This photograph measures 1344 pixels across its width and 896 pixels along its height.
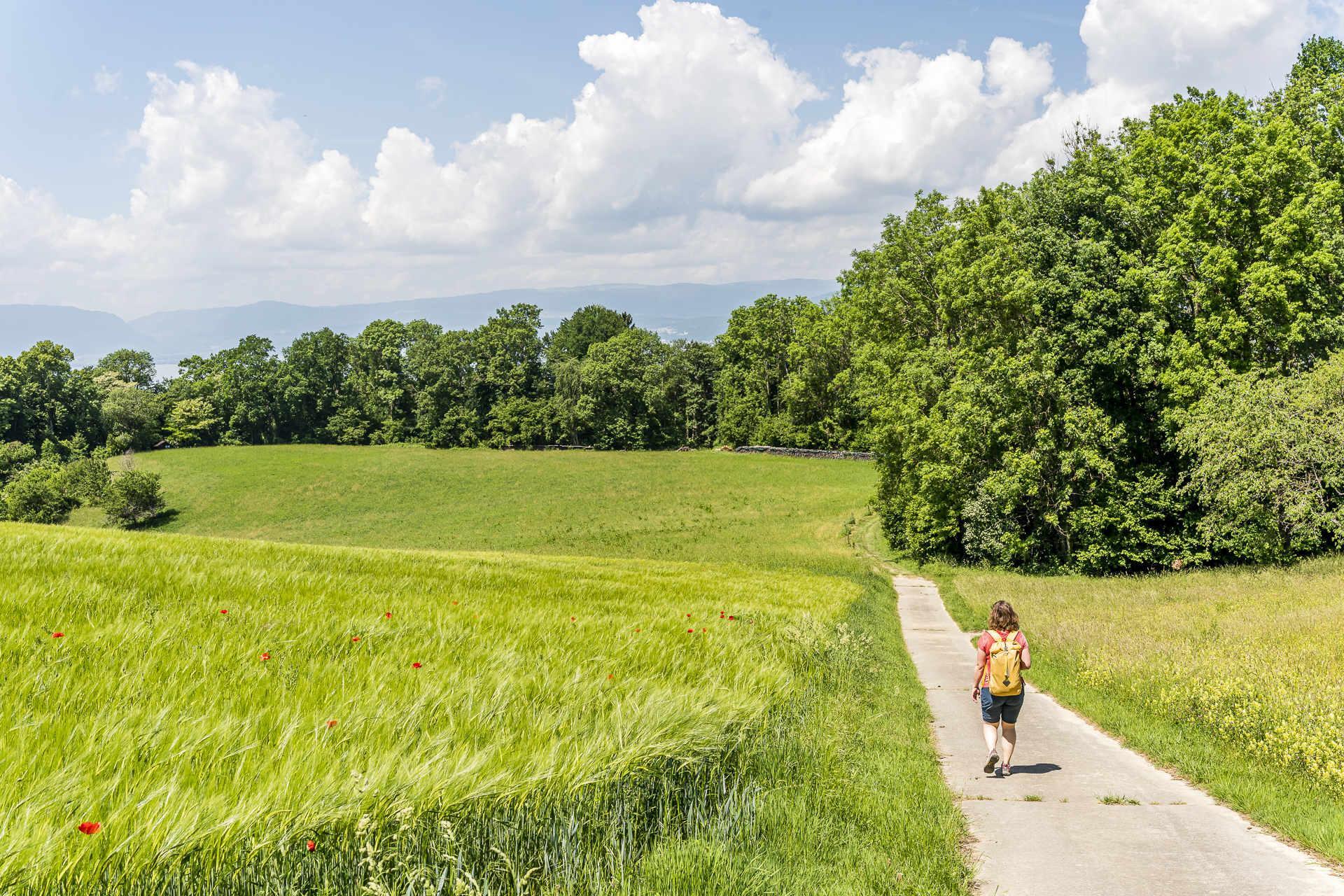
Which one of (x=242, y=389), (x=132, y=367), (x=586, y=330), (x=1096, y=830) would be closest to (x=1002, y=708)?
(x=1096, y=830)

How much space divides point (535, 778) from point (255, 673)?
7.66 ft

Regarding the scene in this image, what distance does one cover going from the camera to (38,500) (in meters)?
58.6

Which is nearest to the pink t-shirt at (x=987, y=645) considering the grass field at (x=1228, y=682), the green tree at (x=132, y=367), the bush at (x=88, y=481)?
the grass field at (x=1228, y=682)

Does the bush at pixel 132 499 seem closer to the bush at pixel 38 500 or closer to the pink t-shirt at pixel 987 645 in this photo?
the bush at pixel 38 500

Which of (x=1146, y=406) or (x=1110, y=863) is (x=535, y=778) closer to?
(x=1110, y=863)

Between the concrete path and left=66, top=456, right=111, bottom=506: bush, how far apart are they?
72.6 meters

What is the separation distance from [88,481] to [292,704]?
7316 cm

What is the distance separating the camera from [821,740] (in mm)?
6645

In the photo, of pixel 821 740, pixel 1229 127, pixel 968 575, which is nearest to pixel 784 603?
pixel 821 740

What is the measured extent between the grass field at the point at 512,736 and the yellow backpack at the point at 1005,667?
1.16 meters

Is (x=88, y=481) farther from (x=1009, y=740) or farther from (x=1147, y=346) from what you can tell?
(x=1147, y=346)

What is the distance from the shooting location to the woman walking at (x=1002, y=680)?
7801 mm

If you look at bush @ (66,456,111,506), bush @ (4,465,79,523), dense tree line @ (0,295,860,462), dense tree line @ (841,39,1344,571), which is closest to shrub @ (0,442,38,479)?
dense tree line @ (0,295,860,462)

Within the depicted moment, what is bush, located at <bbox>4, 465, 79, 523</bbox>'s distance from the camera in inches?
2293
